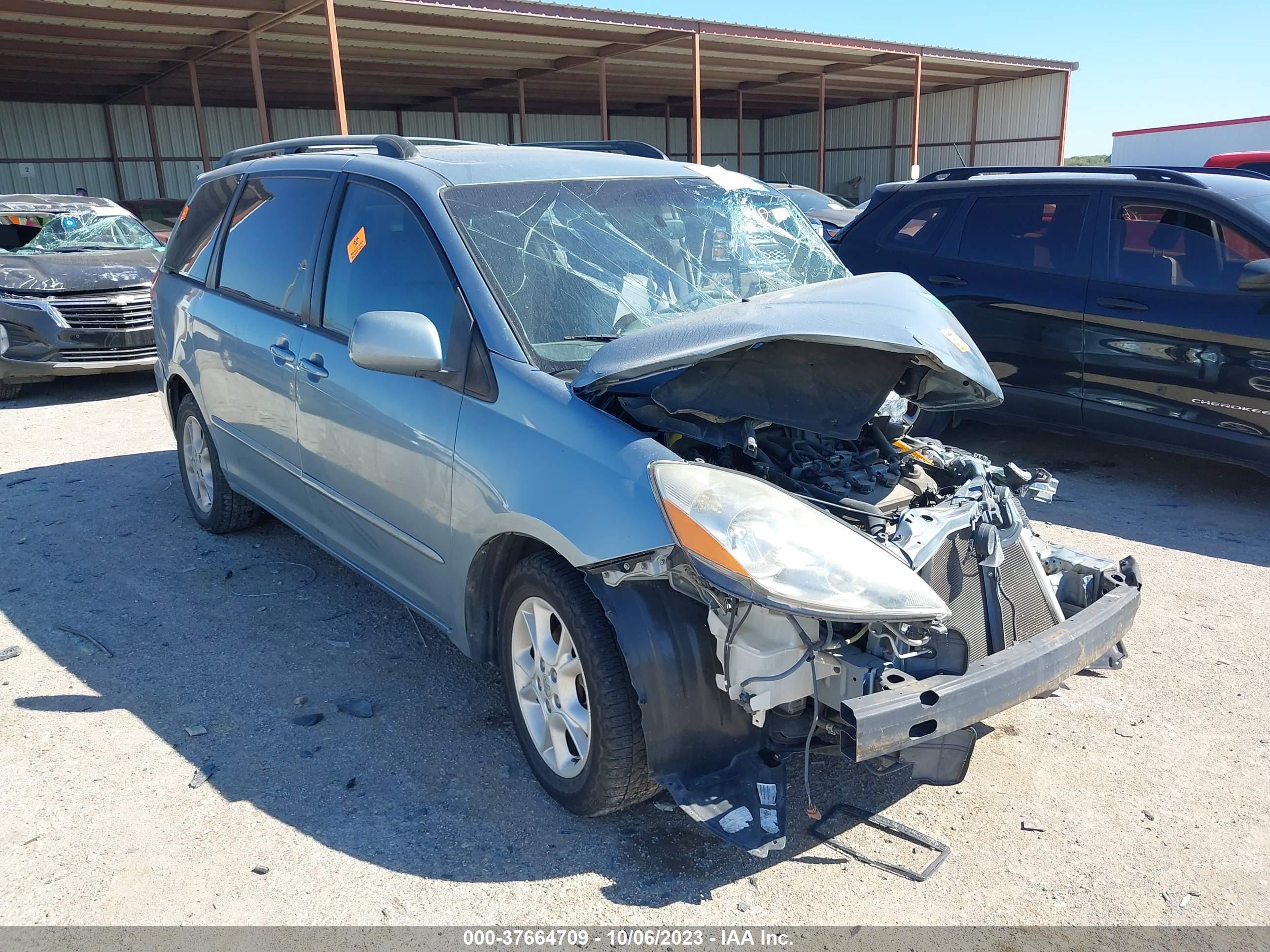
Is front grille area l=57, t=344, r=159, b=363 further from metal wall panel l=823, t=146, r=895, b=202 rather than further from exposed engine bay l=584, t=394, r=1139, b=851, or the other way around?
metal wall panel l=823, t=146, r=895, b=202

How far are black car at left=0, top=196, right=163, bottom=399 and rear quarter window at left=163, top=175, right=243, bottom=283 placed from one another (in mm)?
4138

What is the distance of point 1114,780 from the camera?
3.07 m

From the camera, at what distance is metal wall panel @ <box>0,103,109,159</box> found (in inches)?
938

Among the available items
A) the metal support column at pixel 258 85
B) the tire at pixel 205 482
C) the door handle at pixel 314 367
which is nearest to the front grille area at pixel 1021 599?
the door handle at pixel 314 367

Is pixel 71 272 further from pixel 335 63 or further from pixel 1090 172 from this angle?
pixel 1090 172

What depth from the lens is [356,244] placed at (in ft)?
12.0

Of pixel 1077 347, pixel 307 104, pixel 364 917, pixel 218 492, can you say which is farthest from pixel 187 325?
pixel 307 104

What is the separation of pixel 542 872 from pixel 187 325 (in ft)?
11.8

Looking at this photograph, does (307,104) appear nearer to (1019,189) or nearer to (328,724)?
(1019,189)

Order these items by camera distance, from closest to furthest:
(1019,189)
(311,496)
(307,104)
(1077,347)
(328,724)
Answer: (328,724), (311,496), (1077,347), (1019,189), (307,104)

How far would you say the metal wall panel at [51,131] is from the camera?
23812 mm

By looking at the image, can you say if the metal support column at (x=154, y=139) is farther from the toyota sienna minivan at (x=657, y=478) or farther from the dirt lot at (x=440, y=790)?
the toyota sienna minivan at (x=657, y=478)

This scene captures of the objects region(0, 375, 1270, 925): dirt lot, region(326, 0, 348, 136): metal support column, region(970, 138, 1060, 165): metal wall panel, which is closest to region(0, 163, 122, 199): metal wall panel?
region(326, 0, 348, 136): metal support column

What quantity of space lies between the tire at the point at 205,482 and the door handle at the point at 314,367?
1345 mm
